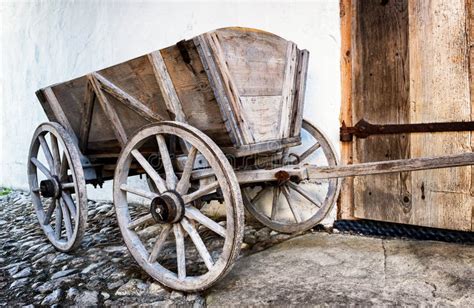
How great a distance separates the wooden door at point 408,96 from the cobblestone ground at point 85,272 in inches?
31.4

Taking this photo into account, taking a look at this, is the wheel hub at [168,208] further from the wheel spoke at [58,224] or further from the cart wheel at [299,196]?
the wheel spoke at [58,224]

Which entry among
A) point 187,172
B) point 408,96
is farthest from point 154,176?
point 408,96

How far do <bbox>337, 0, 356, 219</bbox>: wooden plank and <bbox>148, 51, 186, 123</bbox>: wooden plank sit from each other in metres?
1.27

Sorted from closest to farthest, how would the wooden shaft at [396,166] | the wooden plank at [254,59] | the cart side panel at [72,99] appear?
the wooden shaft at [396,166] < the wooden plank at [254,59] < the cart side panel at [72,99]

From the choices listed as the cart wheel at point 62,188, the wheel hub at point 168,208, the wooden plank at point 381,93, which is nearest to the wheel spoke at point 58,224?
the cart wheel at point 62,188

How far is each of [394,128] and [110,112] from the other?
5.97 ft

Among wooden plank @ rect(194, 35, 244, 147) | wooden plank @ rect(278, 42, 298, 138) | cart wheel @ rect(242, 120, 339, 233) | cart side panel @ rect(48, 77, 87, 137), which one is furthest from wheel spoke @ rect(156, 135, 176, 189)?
cart wheel @ rect(242, 120, 339, 233)

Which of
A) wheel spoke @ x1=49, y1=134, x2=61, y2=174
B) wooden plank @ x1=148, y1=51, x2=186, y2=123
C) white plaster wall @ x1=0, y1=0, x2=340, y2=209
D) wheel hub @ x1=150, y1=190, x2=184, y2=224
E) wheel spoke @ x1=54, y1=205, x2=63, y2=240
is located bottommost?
wheel spoke @ x1=54, y1=205, x2=63, y2=240

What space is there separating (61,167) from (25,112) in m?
3.47

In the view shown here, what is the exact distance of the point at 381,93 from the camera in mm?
2537

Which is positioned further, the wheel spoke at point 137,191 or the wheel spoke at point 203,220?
the wheel spoke at point 137,191

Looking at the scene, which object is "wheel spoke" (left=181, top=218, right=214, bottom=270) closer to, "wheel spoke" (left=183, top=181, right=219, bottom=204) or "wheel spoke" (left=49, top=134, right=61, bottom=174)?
"wheel spoke" (left=183, top=181, right=219, bottom=204)

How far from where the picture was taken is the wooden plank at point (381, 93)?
8.07 ft

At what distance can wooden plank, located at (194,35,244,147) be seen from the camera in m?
1.78
